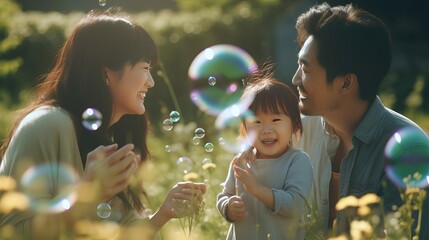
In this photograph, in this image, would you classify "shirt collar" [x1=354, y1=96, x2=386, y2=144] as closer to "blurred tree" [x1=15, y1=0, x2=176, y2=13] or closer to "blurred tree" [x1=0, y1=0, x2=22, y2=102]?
"blurred tree" [x1=0, y1=0, x2=22, y2=102]

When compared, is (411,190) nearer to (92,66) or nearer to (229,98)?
(92,66)

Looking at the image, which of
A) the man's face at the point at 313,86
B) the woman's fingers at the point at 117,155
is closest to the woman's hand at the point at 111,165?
the woman's fingers at the point at 117,155

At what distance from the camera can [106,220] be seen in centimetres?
396

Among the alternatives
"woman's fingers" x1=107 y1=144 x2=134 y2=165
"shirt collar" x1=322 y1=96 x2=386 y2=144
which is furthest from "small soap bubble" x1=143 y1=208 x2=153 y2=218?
"shirt collar" x1=322 y1=96 x2=386 y2=144

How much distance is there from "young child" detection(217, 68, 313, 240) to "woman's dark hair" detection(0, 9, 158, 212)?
0.55 meters

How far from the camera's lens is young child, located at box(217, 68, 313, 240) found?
12.9 ft

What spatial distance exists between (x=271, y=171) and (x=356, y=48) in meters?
0.90

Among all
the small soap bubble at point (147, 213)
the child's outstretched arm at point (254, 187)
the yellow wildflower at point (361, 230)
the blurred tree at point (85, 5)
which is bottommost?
the blurred tree at point (85, 5)

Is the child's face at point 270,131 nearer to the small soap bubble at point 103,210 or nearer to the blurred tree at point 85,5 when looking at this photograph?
the small soap bubble at point 103,210

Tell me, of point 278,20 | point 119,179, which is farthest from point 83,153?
point 278,20

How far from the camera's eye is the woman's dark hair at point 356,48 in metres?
4.51

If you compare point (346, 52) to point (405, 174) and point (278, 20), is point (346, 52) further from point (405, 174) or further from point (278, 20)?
point (278, 20)

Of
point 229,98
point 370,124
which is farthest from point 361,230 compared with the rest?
point 229,98

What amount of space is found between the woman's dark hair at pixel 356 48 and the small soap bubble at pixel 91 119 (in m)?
1.25
